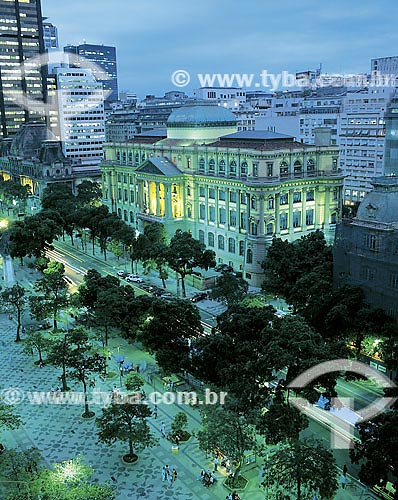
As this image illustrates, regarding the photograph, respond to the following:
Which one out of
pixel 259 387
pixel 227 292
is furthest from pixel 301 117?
pixel 259 387

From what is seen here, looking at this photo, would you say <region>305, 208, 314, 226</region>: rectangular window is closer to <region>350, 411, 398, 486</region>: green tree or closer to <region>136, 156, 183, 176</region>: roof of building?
<region>136, 156, 183, 176</region>: roof of building

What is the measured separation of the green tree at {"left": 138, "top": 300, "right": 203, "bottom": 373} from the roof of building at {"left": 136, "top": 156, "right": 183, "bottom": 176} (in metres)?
52.0

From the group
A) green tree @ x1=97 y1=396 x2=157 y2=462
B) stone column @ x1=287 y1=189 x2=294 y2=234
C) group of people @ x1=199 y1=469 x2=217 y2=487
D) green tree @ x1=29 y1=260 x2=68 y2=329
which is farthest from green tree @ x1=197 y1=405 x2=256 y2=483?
stone column @ x1=287 y1=189 x2=294 y2=234

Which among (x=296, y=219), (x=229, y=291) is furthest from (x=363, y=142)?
(x=229, y=291)

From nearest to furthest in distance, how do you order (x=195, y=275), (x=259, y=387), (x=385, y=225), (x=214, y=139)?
(x=259, y=387), (x=385, y=225), (x=195, y=275), (x=214, y=139)

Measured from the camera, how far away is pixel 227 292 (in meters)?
69.6

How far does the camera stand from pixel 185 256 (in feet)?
260

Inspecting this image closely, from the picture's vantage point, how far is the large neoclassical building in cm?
8694

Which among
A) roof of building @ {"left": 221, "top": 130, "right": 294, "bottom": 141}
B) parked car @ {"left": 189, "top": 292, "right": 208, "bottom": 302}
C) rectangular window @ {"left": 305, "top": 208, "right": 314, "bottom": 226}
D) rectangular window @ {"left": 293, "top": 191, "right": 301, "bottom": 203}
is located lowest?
parked car @ {"left": 189, "top": 292, "right": 208, "bottom": 302}

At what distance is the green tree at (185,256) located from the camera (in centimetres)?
7950

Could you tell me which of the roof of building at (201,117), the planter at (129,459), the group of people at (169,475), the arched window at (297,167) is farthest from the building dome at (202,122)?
the group of people at (169,475)

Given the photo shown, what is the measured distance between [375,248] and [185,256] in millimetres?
29508

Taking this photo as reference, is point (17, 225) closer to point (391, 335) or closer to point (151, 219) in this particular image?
point (151, 219)

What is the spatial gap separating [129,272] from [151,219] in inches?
678
